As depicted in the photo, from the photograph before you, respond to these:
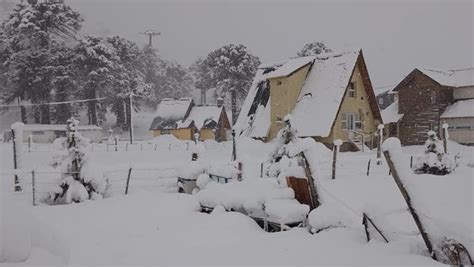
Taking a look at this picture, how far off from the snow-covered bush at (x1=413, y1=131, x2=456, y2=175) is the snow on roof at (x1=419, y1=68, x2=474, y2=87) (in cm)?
1120

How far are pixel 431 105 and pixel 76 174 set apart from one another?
67.9ft

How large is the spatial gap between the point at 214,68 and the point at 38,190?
10.7 m

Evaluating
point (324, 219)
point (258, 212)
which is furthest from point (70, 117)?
point (324, 219)

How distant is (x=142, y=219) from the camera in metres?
6.08

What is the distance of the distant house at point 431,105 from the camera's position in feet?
66.9

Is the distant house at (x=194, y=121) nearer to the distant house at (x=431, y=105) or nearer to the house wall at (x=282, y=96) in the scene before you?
the house wall at (x=282, y=96)

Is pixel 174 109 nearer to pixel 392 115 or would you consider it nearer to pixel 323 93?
pixel 323 93

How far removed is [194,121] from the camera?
1069 inches

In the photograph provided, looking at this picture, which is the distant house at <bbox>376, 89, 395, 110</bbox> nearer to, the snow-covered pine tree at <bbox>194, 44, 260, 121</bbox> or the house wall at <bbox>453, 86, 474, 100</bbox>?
the house wall at <bbox>453, 86, 474, 100</bbox>

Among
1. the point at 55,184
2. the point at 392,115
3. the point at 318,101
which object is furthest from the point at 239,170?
the point at 392,115

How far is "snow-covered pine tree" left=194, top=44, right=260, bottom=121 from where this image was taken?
17078mm

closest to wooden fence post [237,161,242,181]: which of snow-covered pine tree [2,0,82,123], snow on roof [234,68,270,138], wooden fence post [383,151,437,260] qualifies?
snow-covered pine tree [2,0,82,123]

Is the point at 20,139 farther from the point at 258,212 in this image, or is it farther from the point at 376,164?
the point at 376,164

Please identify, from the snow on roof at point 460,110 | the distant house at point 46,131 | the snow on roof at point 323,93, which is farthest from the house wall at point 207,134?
the distant house at point 46,131
